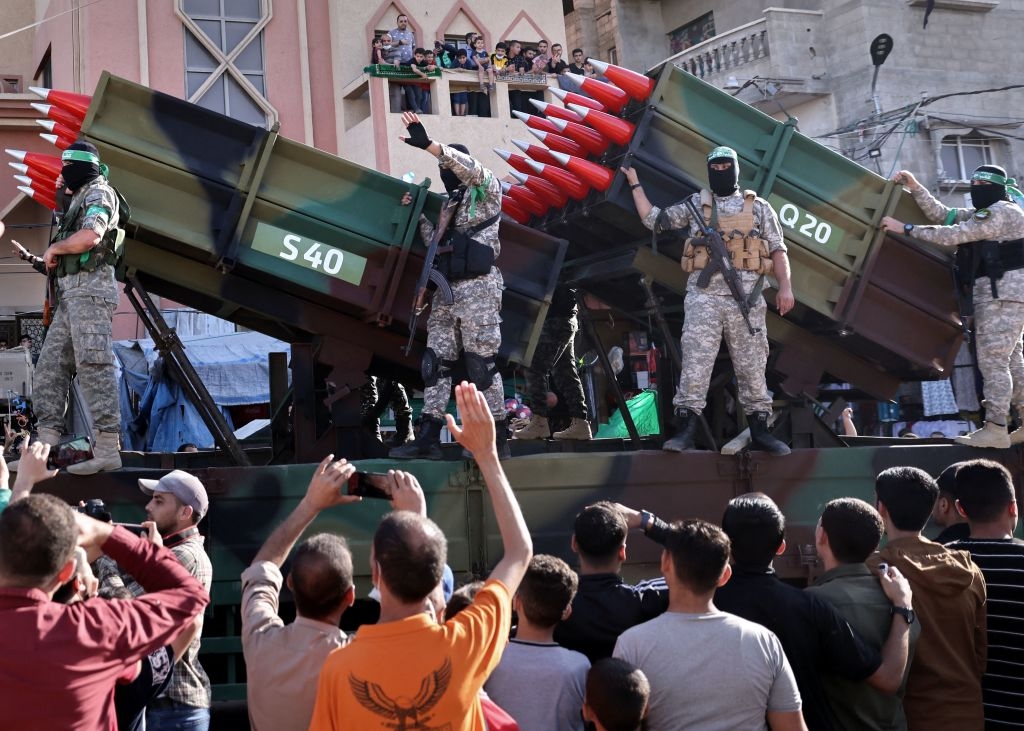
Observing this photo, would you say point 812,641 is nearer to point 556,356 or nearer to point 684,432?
point 684,432

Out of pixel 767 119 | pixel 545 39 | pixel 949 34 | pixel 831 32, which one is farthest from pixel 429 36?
pixel 767 119

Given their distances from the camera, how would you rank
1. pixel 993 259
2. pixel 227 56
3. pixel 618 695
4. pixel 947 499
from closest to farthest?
pixel 618 695 < pixel 947 499 < pixel 993 259 < pixel 227 56

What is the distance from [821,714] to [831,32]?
65.7 ft

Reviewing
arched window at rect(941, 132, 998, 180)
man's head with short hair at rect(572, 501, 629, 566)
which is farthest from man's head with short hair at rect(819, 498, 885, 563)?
arched window at rect(941, 132, 998, 180)

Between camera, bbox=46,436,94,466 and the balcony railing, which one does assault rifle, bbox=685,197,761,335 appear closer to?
camera, bbox=46,436,94,466

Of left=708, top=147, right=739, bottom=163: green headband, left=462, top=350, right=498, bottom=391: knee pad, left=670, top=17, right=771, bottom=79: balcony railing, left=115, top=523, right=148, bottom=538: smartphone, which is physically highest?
left=670, top=17, right=771, bottom=79: balcony railing

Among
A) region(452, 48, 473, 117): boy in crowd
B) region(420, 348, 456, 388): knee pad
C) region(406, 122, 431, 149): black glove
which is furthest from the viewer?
region(452, 48, 473, 117): boy in crowd

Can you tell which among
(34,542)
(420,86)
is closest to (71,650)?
(34,542)

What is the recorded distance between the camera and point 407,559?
2.48 m

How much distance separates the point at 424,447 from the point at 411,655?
134 inches

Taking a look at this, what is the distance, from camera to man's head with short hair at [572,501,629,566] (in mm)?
3473

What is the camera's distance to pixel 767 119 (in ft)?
22.0

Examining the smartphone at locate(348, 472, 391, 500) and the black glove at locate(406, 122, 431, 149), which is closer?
the smartphone at locate(348, 472, 391, 500)

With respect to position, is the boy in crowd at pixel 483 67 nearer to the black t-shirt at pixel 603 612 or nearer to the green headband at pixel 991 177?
the green headband at pixel 991 177
